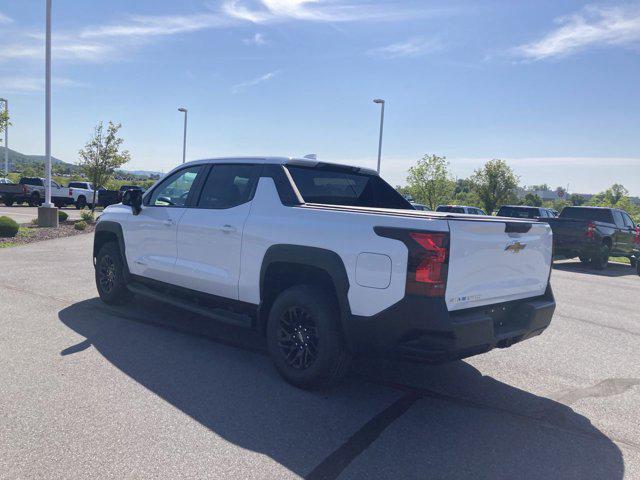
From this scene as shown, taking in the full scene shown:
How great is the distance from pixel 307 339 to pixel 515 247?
176 cm

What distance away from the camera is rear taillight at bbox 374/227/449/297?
3361 mm

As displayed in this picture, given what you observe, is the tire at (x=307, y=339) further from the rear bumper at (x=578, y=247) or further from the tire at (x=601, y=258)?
the tire at (x=601, y=258)

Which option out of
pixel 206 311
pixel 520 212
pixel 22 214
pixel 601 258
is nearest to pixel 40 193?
pixel 22 214

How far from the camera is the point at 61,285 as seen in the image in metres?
7.93

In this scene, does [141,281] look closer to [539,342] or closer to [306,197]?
[306,197]

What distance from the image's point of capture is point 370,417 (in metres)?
3.71

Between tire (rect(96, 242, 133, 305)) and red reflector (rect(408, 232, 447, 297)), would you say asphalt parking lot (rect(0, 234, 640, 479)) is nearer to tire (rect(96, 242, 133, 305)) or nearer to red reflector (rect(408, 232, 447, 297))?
tire (rect(96, 242, 133, 305))

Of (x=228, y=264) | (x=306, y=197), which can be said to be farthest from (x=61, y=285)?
(x=306, y=197)

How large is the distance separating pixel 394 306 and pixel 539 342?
126 inches

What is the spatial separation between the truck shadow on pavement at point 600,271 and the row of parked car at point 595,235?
0.93 ft

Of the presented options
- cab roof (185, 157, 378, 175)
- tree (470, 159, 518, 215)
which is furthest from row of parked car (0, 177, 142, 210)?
tree (470, 159, 518, 215)

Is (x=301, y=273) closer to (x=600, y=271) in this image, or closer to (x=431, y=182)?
(x=600, y=271)

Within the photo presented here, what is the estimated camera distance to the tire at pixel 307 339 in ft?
12.8

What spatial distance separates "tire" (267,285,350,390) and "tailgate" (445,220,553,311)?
95 cm
